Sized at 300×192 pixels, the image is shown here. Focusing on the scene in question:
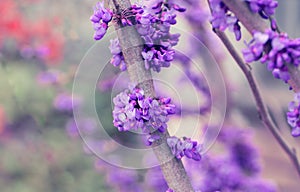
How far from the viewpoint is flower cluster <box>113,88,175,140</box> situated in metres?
0.68

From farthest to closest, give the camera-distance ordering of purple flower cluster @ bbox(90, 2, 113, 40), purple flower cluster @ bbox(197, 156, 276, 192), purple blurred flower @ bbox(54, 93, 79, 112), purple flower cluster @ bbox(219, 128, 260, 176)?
purple blurred flower @ bbox(54, 93, 79, 112) → purple flower cluster @ bbox(219, 128, 260, 176) → purple flower cluster @ bbox(197, 156, 276, 192) → purple flower cluster @ bbox(90, 2, 113, 40)

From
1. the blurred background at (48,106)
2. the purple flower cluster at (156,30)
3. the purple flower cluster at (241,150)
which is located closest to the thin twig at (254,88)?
the purple flower cluster at (156,30)

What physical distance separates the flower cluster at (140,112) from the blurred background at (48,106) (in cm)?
145

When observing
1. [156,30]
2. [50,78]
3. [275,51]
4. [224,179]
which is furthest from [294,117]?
[50,78]

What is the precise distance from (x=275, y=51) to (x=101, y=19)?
Answer: 23 centimetres

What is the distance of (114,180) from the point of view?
5.97ft

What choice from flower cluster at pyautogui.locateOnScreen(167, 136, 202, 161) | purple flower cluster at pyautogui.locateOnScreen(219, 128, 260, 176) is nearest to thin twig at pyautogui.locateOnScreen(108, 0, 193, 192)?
flower cluster at pyautogui.locateOnScreen(167, 136, 202, 161)

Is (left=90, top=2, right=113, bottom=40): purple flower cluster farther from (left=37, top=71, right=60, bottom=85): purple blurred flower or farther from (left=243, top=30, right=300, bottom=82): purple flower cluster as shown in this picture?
(left=37, top=71, right=60, bottom=85): purple blurred flower

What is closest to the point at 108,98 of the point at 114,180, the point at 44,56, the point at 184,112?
the point at 44,56

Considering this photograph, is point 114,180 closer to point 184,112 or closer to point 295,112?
point 184,112

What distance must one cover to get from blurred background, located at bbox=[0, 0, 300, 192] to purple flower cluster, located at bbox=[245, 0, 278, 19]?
1520 mm

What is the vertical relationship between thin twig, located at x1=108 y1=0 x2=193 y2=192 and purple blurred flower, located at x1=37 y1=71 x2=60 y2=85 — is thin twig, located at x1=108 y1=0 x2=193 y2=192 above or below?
below

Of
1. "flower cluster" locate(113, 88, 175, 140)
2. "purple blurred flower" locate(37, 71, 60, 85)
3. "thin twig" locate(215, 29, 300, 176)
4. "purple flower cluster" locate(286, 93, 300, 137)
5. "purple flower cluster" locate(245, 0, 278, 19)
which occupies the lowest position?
→ "purple flower cluster" locate(286, 93, 300, 137)

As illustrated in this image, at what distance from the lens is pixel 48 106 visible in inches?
109
